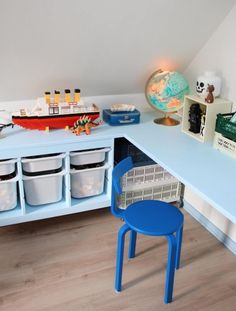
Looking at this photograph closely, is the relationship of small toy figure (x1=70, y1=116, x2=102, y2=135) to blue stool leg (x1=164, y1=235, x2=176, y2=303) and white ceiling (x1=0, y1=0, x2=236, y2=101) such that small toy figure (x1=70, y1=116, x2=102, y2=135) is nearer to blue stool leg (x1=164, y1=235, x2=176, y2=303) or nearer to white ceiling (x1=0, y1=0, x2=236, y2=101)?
white ceiling (x1=0, y1=0, x2=236, y2=101)

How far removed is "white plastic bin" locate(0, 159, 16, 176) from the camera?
191cm

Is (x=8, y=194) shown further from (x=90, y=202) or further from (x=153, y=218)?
(x=153, y=218)

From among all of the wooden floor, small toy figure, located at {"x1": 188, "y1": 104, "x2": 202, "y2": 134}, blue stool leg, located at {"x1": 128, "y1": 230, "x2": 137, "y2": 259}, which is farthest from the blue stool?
small toy figure, located at {"x1": 188, "y1": 104, "x2": 202, "y2": 134}

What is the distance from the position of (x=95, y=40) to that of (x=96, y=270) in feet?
4.23

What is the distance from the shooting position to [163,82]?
82.6 inches

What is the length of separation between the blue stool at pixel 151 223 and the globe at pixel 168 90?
1.79 ft

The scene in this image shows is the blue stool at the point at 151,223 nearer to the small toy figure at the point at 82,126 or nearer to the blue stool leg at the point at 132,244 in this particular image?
the blue stool leg at the point at 132,244

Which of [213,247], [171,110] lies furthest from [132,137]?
[213,247]

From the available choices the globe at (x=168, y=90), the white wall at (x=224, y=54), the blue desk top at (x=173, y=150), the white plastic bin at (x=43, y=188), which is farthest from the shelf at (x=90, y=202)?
the white wall at (x=224, y=54)

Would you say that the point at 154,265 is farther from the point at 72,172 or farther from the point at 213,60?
the point at 213,60

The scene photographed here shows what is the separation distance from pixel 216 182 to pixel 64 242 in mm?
1096

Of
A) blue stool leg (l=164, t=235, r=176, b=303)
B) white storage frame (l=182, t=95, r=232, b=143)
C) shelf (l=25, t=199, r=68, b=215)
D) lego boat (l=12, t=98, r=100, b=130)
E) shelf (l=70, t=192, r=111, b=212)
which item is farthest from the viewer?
shelf (l=70, t=192, r=111, b=212)

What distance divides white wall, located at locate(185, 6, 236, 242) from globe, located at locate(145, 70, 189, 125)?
0.71ft

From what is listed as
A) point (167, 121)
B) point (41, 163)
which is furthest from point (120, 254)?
→ point (167, 121)
